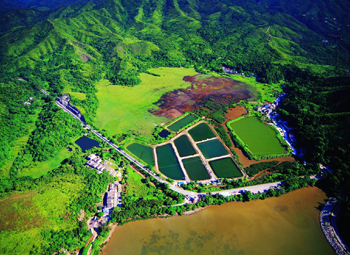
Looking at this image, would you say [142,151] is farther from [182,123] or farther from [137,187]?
[182,123]

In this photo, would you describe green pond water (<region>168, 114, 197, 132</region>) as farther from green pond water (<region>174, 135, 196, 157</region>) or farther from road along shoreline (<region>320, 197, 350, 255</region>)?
road along shoreline (<region>320, 197, 350, 255</region>)

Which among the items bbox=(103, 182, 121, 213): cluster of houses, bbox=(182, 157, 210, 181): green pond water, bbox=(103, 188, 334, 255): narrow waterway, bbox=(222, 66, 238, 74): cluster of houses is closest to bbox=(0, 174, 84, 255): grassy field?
bbox=(103, 182, 121, 213): cluster of houses

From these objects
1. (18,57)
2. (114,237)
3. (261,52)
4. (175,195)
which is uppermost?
(261,52)

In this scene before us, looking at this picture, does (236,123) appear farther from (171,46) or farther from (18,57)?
(18,57)

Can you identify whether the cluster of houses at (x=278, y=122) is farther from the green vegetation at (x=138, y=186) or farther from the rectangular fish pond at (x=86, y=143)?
the rectangular fish pond at (x=86, y=143)

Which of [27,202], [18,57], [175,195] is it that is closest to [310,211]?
[175,195]

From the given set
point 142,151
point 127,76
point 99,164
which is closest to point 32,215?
point 99,164

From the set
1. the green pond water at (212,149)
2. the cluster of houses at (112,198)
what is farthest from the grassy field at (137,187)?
the green pond water at (212,149)
